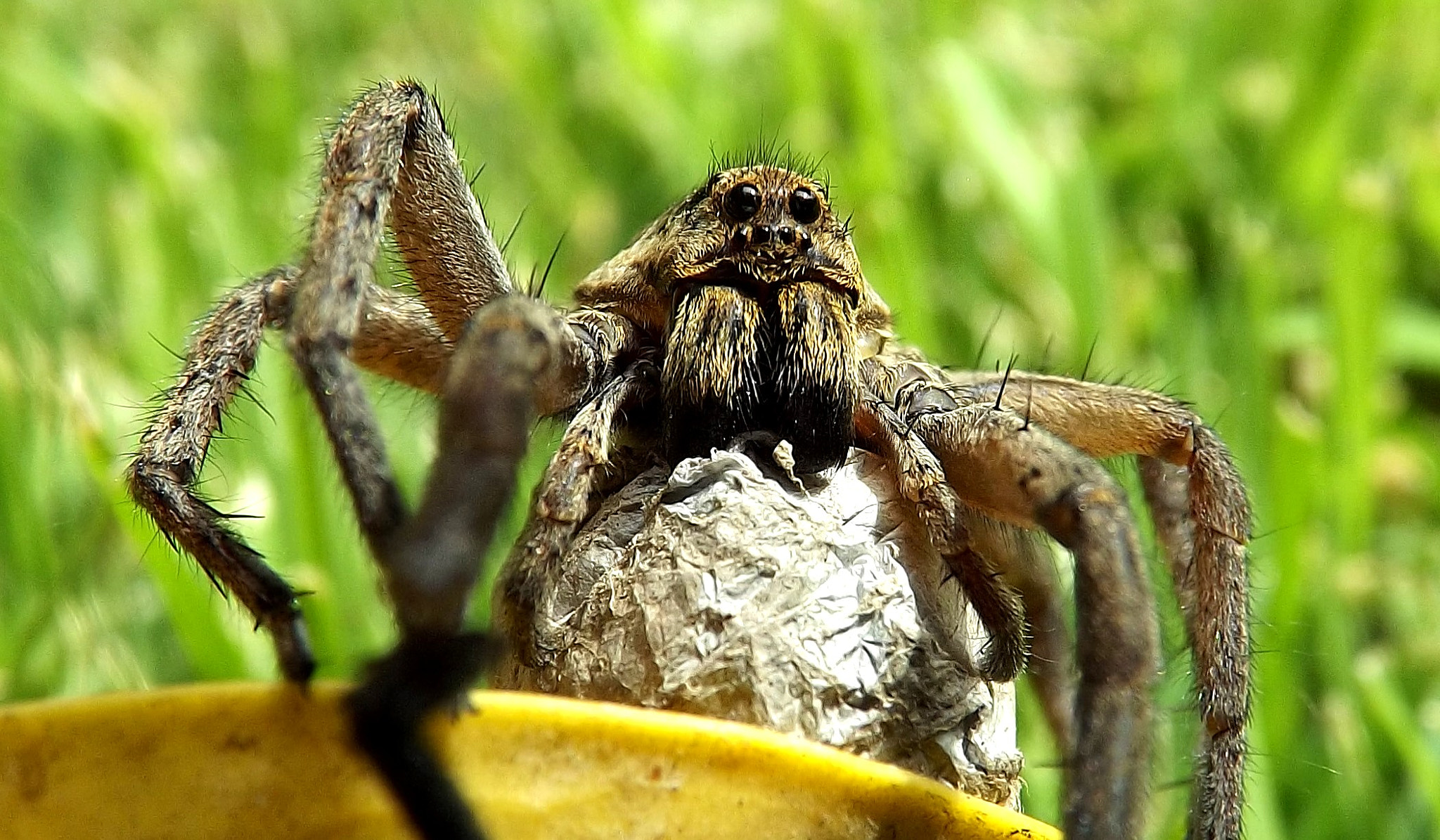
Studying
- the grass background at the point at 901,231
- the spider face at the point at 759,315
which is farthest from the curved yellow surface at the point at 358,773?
the grass background at the point at 901,231

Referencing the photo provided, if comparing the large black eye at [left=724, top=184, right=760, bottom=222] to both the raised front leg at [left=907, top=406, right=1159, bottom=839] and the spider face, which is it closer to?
the spider face

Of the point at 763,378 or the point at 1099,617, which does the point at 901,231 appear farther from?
the point at 1099,617

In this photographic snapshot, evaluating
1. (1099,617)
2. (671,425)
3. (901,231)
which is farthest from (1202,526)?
(901,231)

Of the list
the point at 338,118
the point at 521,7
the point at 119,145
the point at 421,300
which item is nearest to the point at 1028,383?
the point at 421,300

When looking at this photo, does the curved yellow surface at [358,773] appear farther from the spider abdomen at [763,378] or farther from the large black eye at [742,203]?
the large black eye at [742,203]

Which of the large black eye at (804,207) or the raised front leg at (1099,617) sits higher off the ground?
the large black eye at (804,207)

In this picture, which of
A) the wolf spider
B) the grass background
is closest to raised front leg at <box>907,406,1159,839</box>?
the wolf spider
